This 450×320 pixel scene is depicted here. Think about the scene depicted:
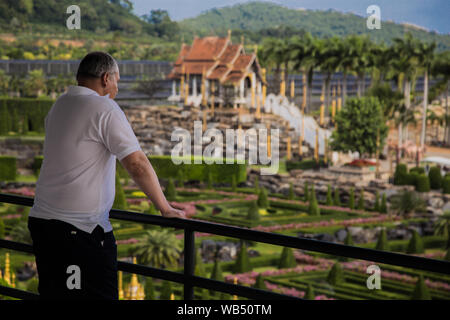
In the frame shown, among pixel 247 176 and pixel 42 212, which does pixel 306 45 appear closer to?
pixel 247 176

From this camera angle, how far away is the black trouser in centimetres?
222

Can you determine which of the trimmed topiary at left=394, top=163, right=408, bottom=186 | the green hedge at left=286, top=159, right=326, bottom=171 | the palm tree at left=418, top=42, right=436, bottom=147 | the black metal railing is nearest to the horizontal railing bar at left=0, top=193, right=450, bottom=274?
the black metal railing

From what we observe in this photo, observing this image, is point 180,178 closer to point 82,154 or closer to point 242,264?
point 242,264

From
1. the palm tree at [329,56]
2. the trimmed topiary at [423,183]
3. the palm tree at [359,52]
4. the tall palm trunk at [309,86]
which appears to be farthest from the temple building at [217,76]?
the trimmed topiary at [423,183]

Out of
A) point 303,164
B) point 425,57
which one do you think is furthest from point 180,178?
point 425,57

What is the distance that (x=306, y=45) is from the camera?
37406mm

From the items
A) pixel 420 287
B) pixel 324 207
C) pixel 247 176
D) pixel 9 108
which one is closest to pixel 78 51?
pixel 9 108

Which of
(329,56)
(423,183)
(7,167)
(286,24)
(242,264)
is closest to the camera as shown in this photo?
(242,264)

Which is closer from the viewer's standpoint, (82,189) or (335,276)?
(82,189)

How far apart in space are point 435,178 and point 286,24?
4096 cm

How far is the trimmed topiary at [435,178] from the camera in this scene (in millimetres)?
26359

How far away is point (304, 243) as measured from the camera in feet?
6.80

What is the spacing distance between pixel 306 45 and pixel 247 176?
38.8 ft

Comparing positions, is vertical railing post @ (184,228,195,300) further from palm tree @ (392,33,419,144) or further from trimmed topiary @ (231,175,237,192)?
palm tree @ (392,33,419,144)
